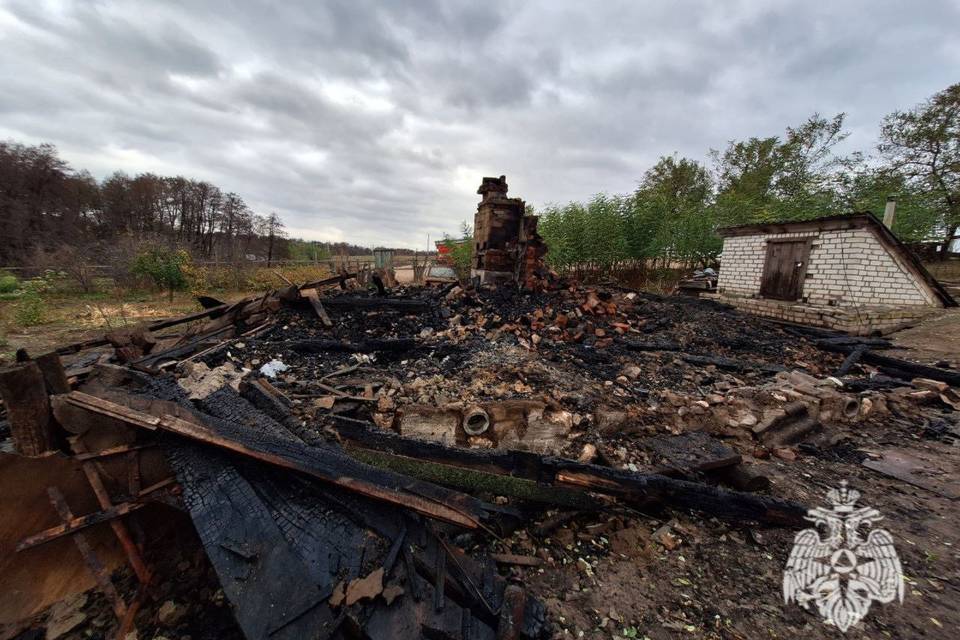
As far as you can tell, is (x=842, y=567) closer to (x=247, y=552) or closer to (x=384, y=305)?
(x=247, y=552)

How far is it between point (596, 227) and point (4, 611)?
54.8 feet

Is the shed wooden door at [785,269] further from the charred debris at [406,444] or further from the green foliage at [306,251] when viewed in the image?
the green foliage at [306,251]

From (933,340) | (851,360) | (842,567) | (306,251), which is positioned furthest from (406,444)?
(306,251)

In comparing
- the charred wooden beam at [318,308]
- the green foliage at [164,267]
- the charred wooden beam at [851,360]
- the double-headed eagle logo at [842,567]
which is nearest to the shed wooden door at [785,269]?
the charred wooden beam at [851,360]

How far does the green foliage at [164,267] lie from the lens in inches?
562

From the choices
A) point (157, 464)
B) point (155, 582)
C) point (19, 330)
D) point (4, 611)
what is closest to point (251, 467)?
point (157, 464)

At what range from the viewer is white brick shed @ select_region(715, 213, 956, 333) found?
816cm

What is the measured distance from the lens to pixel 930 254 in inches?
651

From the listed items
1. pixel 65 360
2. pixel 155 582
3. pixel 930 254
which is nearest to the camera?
pixel 155 582

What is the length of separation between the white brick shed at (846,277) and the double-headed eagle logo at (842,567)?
8.54 metres

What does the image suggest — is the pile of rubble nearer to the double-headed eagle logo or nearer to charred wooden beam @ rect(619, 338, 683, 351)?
charred wooden beam @ rect(619, 338, 683, 351)

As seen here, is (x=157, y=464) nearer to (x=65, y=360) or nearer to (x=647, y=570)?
(x=647, y=570)

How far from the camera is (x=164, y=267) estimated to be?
1443 centimetres

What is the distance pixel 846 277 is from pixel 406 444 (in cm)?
1145
